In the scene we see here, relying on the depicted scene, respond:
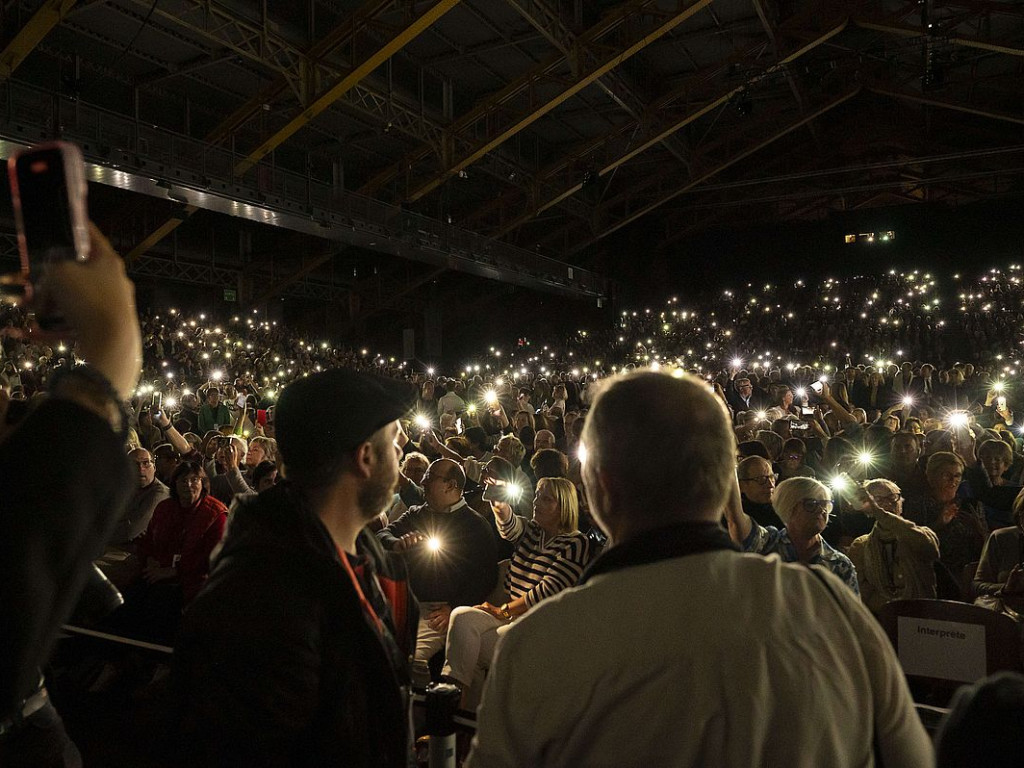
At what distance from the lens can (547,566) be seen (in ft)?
11.1

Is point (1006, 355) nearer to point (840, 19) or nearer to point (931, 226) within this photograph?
point (840, 19)

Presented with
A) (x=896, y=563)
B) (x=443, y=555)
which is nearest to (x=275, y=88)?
(x=443, y=555)

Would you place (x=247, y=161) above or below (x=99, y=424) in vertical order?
above

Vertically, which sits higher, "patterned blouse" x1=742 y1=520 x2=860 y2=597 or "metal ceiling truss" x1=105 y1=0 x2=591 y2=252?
"metal ceiling truss" x1=105 y1=0 x2=591 y2=252

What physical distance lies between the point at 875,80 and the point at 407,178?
11.2 m

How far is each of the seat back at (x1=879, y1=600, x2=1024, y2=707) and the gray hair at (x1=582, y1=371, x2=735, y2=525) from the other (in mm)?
2366

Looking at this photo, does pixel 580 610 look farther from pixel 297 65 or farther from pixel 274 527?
pixel 297 65

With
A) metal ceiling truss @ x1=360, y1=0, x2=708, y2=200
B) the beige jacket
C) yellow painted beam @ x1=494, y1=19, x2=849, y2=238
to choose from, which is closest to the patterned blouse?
the beige jacket

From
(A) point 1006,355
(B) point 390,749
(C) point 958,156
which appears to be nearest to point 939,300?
(C) point 958,156

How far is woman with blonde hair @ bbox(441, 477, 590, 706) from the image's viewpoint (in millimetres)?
3242

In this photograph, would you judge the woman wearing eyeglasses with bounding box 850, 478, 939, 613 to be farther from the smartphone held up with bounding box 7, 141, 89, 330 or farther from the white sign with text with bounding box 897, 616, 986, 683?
the smartphone held up with bounding box 7, 141, 89, 330

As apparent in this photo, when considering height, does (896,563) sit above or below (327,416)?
below

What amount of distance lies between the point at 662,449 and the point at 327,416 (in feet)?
2.25

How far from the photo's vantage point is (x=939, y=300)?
18969 mm
